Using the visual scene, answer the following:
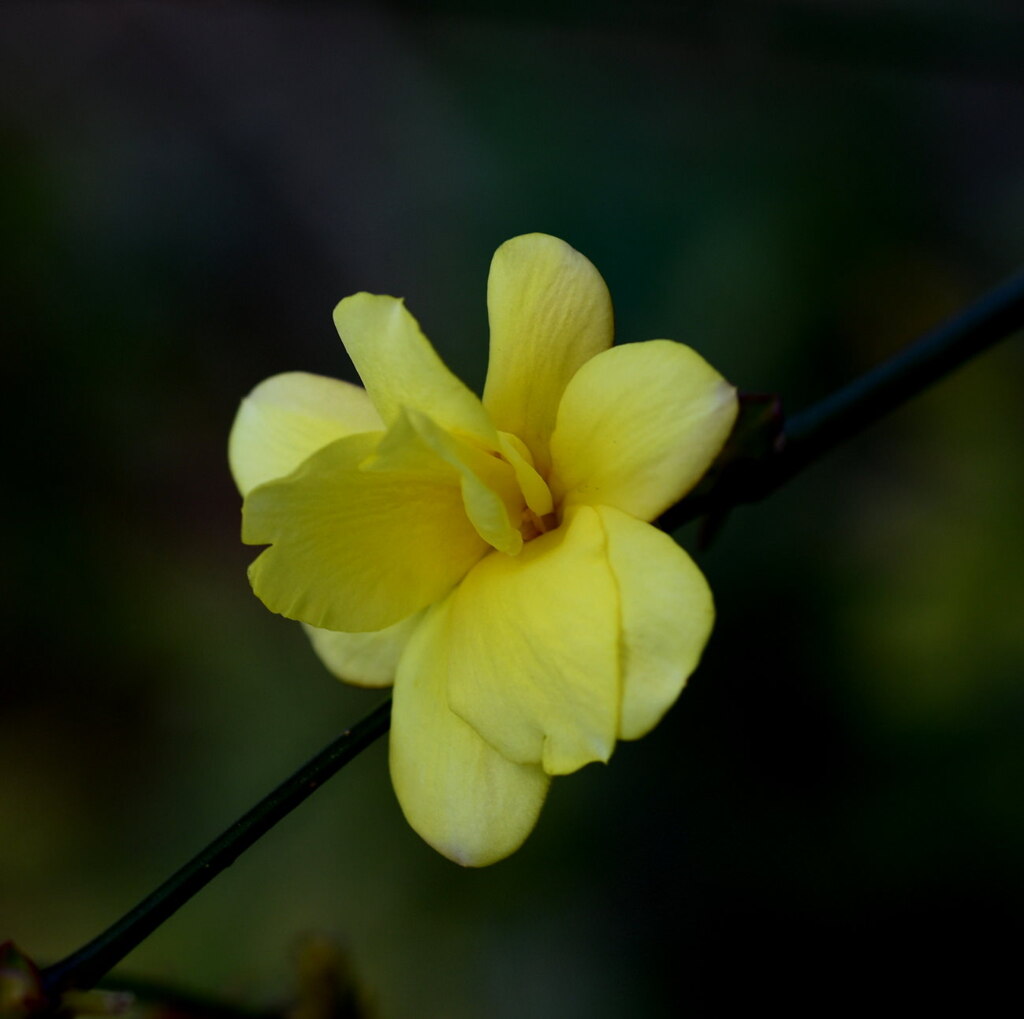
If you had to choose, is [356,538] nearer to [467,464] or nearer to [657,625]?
[467,464]

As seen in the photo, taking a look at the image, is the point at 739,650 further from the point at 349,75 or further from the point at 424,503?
the point at 349,75

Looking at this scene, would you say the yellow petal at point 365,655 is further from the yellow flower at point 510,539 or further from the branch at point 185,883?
the branch at point 185,883

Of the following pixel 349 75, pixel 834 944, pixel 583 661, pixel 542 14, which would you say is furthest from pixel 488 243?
pixel 583 661

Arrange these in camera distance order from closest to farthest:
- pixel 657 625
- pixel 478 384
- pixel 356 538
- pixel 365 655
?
pixel 657 625
pixel 356 538
pixel 365 655
pixel 478 384

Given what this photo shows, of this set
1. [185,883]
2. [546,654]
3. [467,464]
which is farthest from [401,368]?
[185,883]

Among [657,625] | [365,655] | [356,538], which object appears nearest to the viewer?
[657,625]

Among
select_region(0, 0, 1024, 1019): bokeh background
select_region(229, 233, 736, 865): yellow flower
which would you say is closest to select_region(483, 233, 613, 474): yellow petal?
select_region(229, 233, 736, 865): yellow flower

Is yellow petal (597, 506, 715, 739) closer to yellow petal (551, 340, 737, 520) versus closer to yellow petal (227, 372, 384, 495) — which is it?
yellow petal (551, 340, 737, 520)
